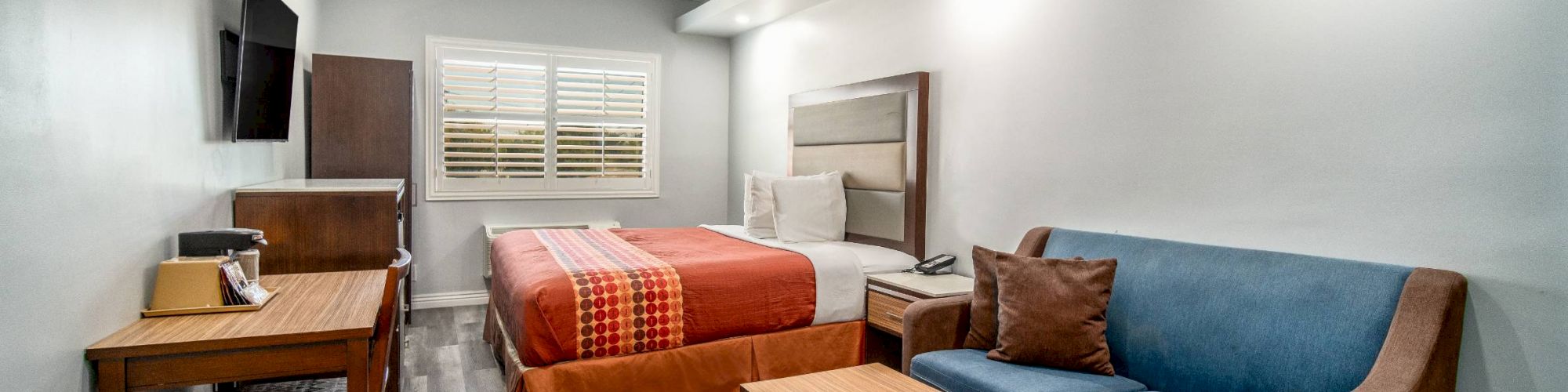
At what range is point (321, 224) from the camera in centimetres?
279

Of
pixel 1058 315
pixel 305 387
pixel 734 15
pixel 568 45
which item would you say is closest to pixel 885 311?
pixel 1058 315

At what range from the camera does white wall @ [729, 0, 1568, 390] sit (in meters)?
1.90

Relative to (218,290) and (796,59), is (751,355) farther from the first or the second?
(796,59)

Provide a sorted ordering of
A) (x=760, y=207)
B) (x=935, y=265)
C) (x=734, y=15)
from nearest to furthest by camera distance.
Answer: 1. (x=935, y=265)
2. (x=760, y=207)
3. (x=734, y=15)

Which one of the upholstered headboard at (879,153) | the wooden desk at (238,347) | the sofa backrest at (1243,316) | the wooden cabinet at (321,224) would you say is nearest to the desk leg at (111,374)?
the wooden desk at (238,347)

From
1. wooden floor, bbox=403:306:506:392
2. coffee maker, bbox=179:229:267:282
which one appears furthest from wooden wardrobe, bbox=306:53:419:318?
coffee maker, bbox=179:229:267:282

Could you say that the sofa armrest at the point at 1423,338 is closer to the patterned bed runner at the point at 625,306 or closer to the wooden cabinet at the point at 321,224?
the patterned bed runner at the point at 625,306

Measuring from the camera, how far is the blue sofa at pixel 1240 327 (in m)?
1.93

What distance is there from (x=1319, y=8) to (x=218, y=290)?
3.10 m

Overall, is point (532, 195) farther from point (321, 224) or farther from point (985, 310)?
point (985, 310)

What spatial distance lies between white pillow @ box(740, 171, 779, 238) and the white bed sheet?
0.57m

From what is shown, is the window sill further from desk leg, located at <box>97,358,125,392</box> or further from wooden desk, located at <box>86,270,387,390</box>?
desk leg, located at <box>97,358,125,392</box>

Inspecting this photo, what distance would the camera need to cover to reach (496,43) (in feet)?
17.6

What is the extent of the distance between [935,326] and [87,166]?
91.4 inches
